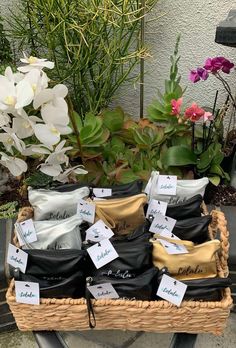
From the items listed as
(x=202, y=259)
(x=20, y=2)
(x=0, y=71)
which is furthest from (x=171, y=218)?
(x=20, y=2)

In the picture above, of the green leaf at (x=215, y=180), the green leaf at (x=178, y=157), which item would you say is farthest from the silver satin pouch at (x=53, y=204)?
the green leaf at (x=215, y=180)

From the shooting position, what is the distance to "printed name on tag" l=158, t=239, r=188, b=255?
1.29m

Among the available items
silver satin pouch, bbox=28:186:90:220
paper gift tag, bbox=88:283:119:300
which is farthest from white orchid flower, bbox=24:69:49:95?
paper gift tag, bbox=88:283:119:300

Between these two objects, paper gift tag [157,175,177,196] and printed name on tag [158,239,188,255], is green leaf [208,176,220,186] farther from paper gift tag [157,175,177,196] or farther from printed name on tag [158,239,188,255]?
printed name on tag [158,239,188,255]

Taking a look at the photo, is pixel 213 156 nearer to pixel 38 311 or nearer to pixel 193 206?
pixel 193 206

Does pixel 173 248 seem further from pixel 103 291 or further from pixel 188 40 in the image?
pixel 188 40

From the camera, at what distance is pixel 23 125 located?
1.35 metres

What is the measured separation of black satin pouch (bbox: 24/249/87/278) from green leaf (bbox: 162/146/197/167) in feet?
2.65

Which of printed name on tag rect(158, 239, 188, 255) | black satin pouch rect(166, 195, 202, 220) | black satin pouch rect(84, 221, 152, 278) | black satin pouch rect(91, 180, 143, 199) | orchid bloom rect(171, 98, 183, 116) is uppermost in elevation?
orchid bloom rect(171, 98, 183, 116)

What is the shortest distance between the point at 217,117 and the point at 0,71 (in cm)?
105

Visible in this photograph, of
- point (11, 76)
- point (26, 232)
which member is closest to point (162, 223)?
point (26, 232)

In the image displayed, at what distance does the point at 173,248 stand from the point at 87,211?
0.32 meters

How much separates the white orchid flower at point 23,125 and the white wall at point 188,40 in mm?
1227

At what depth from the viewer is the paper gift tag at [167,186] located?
1.55m
